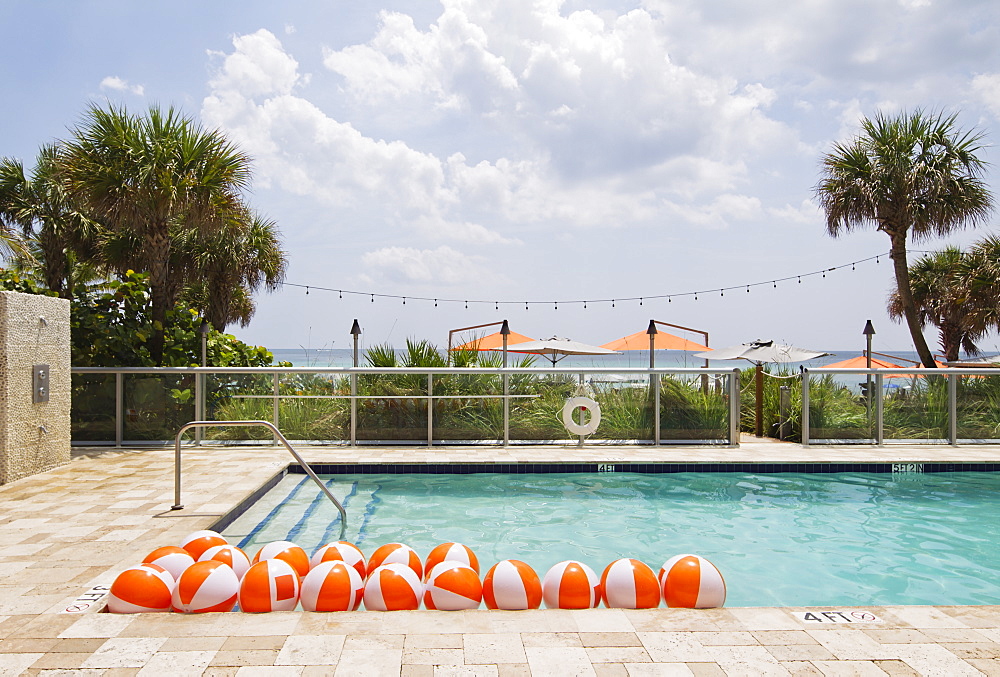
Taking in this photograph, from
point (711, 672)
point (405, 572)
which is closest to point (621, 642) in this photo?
point (711, 672)

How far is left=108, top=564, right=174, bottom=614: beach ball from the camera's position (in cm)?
318

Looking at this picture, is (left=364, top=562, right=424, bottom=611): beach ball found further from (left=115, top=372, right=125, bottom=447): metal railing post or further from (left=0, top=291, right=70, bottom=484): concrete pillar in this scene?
(left=115, top=372, right=125, bottom=447): metal railing post

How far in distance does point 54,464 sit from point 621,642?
257 inches

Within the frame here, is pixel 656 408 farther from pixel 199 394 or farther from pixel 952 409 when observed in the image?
pixel 199 394

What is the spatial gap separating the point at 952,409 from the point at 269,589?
31.5 ft

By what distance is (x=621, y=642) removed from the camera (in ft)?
9.20

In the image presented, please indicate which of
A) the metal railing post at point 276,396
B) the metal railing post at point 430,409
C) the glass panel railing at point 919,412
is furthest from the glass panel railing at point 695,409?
the metal railing post at point 276,396

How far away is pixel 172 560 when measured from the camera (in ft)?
11.8

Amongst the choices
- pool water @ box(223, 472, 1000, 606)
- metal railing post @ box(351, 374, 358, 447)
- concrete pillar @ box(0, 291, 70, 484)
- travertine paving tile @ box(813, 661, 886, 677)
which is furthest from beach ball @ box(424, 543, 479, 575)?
metal railing post @ box(351, 374, 358, 447)

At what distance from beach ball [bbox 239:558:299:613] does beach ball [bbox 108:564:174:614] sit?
36 cm

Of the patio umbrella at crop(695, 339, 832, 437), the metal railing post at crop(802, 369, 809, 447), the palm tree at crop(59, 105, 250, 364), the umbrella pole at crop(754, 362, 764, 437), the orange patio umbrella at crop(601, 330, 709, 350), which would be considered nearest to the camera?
the palm tree at crop(59, 105, 250, 364)

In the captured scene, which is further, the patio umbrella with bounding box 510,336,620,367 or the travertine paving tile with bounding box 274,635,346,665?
the patio umbrella with bounding box 510,336,620,367

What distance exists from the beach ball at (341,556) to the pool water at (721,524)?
4.45 ft

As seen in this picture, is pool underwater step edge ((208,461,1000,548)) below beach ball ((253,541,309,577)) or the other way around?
below
